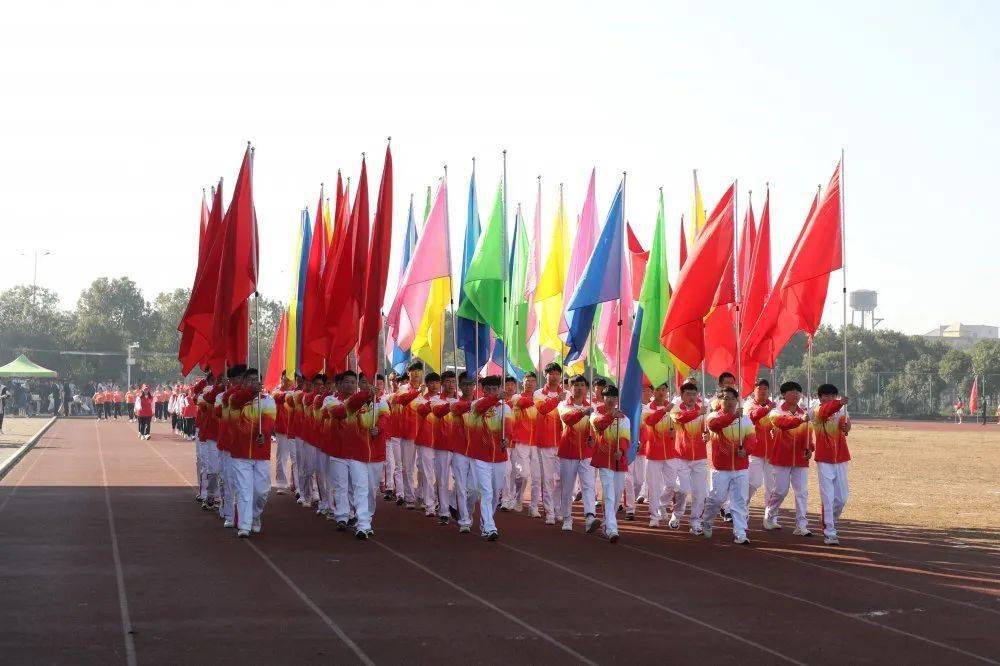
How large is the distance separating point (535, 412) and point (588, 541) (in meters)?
3.15

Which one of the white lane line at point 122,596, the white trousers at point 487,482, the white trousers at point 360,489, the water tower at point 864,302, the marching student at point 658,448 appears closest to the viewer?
the white lane line at point 122,596

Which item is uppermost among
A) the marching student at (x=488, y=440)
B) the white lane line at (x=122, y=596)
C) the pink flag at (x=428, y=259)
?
the pink flag at (x=428, y=259)

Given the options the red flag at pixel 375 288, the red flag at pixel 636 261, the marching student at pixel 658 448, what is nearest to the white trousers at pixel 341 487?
the red flag at pixel 375 288

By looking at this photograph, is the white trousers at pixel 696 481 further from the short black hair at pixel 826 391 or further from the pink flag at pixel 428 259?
the pink flag at pixel 428 259

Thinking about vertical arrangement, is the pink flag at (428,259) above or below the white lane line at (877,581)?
above

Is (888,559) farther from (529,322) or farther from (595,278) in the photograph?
(529,322)

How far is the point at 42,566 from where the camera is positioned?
1080 centimetres

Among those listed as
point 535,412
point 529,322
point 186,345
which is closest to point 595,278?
point 535,412

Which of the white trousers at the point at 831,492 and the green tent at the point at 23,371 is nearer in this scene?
the white trousers at the point at 831,492

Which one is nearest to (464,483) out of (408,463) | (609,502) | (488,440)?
(488,440)

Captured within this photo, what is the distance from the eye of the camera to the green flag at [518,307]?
18.8 metres

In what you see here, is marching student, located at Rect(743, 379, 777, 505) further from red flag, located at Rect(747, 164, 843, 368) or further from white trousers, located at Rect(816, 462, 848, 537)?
white trousers, located at Rect(816, 462, 848, 537)

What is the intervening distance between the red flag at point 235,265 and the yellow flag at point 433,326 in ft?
10.6

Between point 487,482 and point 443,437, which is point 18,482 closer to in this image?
point 443,437
